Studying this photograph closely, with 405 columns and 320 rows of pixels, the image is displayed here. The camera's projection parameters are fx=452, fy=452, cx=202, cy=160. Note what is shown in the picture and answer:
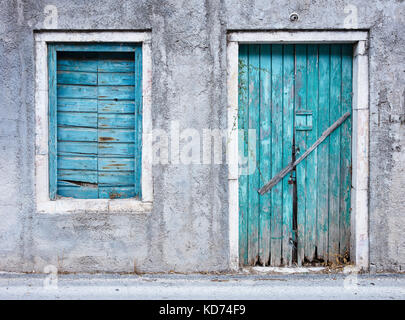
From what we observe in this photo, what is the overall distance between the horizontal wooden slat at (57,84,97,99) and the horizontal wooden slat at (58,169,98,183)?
0.80 m

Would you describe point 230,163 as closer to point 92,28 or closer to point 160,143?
point 160,143

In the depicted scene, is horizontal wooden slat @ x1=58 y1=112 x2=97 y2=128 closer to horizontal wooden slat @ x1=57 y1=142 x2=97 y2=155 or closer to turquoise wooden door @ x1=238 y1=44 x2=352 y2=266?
horizontal wooden slat @ x1=57 y1=142 x2=97 y2=155

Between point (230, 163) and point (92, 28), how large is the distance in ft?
6.44

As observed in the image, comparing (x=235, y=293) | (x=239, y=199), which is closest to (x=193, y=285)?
(x=235, y=293)

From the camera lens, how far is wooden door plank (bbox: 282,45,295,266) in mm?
4746

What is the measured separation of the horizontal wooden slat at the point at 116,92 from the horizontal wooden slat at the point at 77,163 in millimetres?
679

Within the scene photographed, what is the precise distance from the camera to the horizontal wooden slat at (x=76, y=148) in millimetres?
4816

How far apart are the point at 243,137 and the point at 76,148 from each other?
1.78m

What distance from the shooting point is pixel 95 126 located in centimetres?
480

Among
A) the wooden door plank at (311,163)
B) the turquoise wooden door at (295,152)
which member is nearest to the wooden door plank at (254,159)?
the turquoise wooden door at (295,152)

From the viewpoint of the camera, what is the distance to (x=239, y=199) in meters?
4.79

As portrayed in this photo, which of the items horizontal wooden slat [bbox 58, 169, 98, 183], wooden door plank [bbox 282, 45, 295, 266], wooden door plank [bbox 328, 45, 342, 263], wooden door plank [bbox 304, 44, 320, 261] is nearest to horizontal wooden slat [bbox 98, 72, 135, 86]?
horizontal wooden slat [bbox 58, 169, 98, 183]

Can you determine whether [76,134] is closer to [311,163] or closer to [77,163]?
[77,163]

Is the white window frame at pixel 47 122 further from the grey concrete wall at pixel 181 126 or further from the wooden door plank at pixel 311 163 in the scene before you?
the wooden door plank at pixel 311 163
